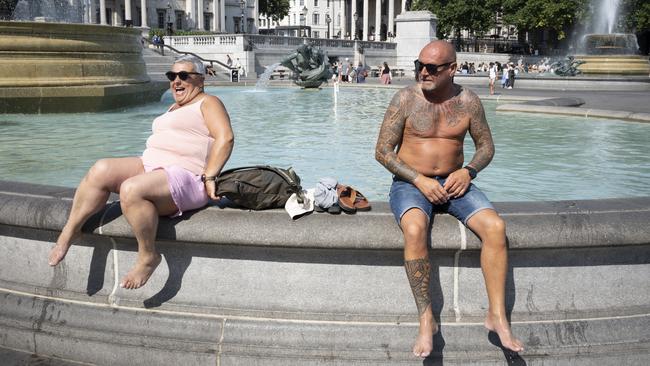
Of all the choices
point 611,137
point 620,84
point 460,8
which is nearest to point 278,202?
point 611,137

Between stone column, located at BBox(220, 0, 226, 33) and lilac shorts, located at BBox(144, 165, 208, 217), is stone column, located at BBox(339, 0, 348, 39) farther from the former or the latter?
lilac shorts, located at BBox(144, 165, 208, 217)

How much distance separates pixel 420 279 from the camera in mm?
3717

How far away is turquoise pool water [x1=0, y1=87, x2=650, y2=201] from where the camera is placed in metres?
7.18

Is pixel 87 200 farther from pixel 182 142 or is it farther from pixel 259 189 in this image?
pixel 259 189

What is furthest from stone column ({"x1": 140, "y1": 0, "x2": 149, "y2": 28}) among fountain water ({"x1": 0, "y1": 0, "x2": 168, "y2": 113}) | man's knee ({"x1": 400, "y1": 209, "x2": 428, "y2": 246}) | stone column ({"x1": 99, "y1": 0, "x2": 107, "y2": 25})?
man's knee ({"x1": 400, "y1": 209, "x2": 428, "y2": 246})

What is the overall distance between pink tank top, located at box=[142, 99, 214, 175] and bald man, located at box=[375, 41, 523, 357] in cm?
106

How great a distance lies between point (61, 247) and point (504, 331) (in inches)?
95.3

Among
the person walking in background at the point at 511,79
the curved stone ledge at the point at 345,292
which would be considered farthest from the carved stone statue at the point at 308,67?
the curved stone ledge at the point at 345,292

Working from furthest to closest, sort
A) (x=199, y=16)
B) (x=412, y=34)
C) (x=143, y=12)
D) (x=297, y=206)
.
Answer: (x=199, y=16), (x=143, y=12), (x=412, y=34), (x=297, y=206)

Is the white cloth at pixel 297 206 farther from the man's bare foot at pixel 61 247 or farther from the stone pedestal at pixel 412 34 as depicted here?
the stone pedestal at pixel 412 34

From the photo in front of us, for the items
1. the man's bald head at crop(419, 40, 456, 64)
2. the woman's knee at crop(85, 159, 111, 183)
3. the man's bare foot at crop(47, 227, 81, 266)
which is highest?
the man's bald head at crop(419, 40, 456, 64)

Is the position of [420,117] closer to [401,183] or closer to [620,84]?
[401,183]

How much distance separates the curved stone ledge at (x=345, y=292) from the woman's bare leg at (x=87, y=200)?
0.47ft

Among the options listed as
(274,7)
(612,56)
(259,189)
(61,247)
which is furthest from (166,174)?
(274,7)
